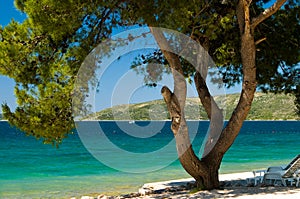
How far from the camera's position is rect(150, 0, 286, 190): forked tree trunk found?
26.5 ft

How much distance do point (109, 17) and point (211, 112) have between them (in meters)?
3.11

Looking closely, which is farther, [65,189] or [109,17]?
[65,189]

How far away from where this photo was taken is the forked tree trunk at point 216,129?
8062mm

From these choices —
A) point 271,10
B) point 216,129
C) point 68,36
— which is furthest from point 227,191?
point 68,36

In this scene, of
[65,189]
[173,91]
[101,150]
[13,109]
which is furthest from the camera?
[101,150]

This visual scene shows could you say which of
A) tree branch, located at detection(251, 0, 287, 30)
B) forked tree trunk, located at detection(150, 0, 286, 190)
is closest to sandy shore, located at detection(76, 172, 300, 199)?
forked tree trunk, located at detection(150, 0, 286, 190)

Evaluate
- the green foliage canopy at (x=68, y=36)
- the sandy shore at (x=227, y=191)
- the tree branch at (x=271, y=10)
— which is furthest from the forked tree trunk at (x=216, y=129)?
the sandy shore at (x=227, y=191)

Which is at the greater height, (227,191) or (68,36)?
(68,36)

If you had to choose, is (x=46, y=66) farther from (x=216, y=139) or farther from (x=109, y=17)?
(x=216, y=139)

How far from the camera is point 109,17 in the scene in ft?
26.8

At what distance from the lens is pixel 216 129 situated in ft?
30.0

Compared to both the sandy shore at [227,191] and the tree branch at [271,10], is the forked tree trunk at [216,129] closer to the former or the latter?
the tree branch at [271,10]

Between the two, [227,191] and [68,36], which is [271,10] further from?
[68,36]

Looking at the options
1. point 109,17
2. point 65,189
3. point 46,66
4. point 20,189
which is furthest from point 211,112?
point 20,189
